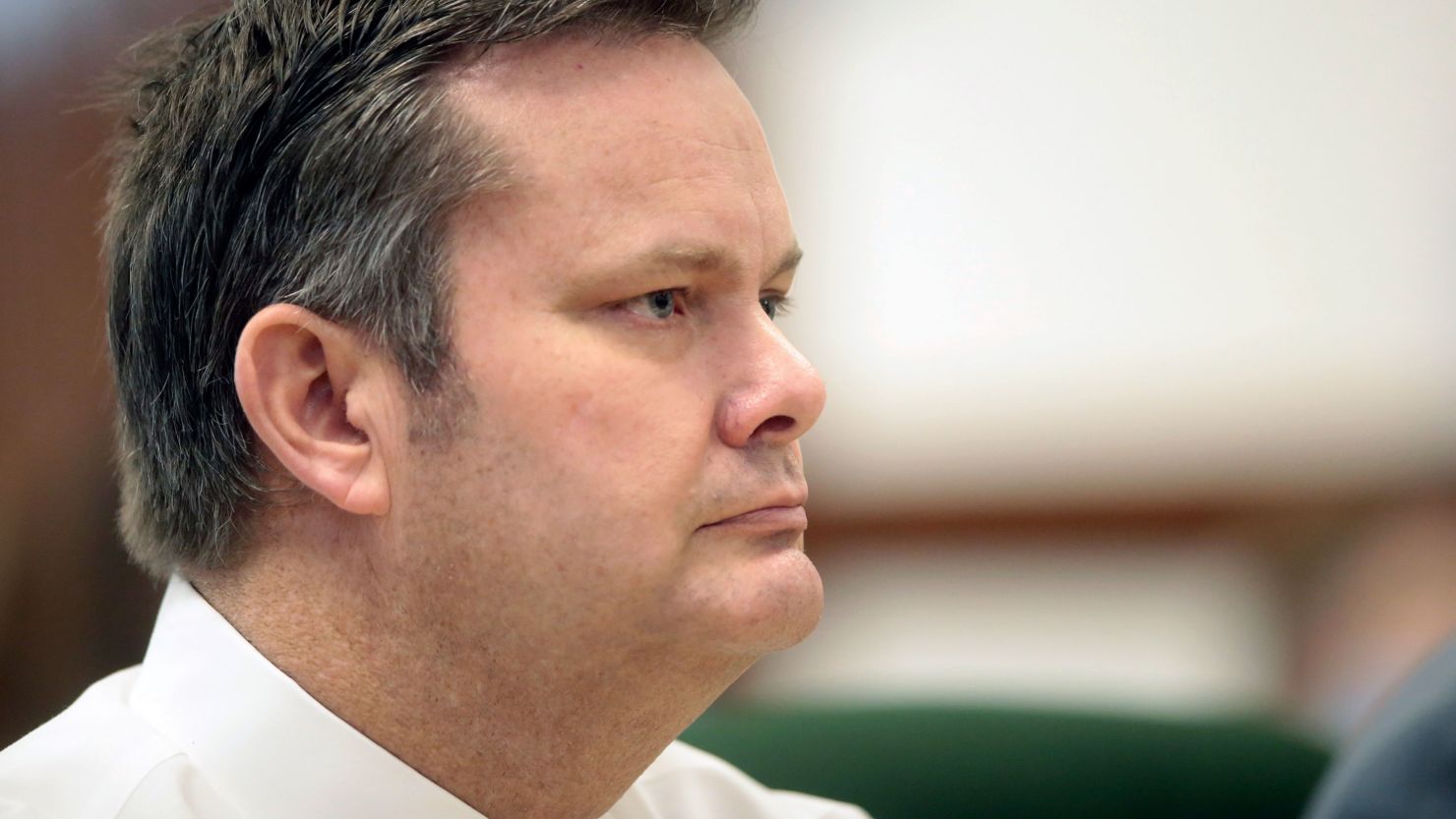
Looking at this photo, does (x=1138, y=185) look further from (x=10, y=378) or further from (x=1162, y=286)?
(x=10, y=378)

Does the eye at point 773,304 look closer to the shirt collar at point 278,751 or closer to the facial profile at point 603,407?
the facial profile at point 603,407

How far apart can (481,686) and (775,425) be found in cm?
32

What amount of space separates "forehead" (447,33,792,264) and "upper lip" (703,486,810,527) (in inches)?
8.4

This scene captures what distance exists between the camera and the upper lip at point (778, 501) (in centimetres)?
118

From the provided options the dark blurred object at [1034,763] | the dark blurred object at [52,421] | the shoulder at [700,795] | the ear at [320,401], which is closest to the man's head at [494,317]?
the ear at [320,401]

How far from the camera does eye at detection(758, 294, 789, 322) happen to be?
4.42 feet

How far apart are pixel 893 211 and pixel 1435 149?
55.1 inches

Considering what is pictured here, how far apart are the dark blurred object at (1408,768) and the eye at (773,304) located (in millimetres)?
637

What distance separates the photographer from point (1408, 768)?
1200 millimetres

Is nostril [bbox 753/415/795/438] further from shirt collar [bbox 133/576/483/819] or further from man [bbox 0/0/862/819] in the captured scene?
shirt collar [bbox 133/576/483/819]

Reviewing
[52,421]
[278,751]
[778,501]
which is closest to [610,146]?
[778,501]

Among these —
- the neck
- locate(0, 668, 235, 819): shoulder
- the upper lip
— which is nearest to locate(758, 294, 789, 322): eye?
the upper lip

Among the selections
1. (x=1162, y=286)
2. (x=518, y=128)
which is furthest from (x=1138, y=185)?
(x=518, y=128)

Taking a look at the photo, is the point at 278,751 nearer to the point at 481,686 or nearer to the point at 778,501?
the point at 481,686
